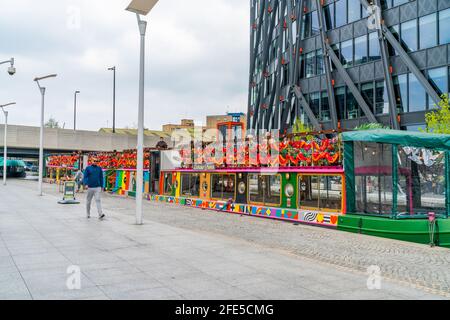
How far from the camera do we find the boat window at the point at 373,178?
12820 mm

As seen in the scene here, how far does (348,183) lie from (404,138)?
92.0 inches

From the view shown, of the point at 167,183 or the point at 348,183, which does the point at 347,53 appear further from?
the point at 348,183

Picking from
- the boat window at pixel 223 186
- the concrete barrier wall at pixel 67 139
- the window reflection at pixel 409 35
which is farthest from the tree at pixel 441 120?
the concrete barrier wall at pixel 67 139

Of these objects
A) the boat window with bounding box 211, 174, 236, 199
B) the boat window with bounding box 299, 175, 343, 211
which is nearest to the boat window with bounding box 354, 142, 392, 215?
the boat window with bounding box 299, 175, 343, 211

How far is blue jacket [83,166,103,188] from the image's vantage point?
13.8m

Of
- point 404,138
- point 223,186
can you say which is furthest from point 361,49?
point 404,138

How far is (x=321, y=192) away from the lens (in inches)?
584

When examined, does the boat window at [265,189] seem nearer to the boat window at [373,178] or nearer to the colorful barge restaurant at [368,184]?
the colorful barge restaurant at [368,184]

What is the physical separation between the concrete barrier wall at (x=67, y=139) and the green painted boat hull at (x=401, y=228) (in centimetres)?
4709

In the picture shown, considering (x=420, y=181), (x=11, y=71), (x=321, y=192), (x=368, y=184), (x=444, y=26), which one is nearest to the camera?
(x=420, y=181)

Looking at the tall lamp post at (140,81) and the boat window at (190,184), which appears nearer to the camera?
the tall lamp post at (140,81)
